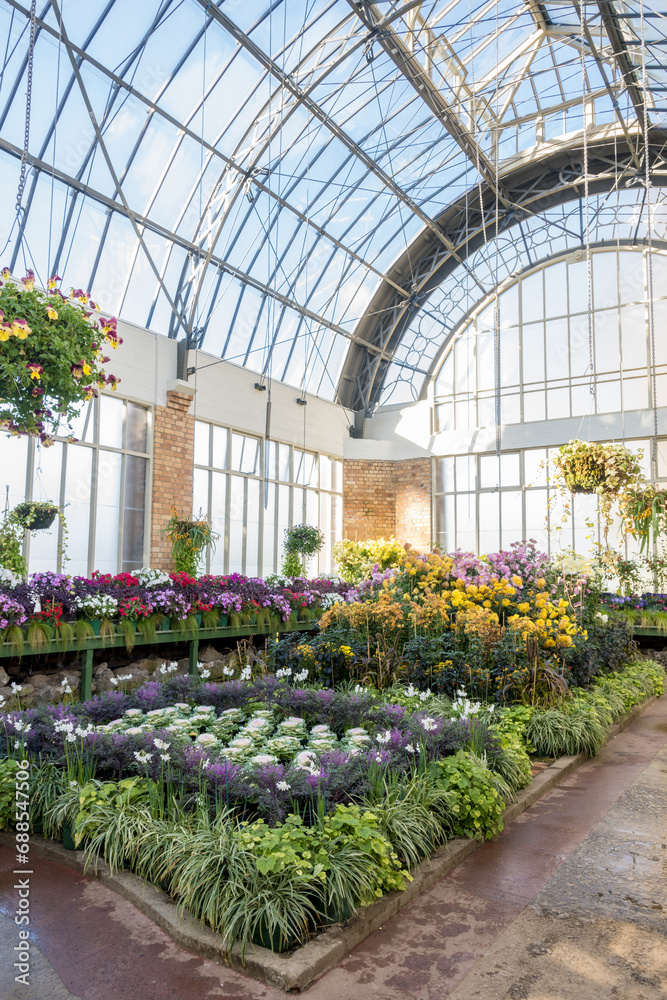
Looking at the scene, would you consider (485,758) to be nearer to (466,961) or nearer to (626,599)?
(466,961)

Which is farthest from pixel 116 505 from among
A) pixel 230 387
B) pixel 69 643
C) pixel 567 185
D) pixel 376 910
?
pixel 567 185

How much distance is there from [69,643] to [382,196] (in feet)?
37.2

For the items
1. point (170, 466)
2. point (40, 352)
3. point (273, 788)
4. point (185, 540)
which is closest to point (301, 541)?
point (185, 540)

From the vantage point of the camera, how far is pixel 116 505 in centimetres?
1049

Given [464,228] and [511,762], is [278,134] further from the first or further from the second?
[511,762]

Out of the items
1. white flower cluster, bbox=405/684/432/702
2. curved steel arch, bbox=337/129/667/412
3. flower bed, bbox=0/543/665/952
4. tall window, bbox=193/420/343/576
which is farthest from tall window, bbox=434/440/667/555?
white flower cluster, bbox=405/684/432/702

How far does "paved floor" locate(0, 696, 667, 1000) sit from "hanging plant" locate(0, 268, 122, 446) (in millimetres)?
2161

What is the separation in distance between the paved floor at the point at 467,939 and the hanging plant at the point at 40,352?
2.16m

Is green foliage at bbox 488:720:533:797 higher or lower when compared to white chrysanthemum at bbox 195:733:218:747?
lower

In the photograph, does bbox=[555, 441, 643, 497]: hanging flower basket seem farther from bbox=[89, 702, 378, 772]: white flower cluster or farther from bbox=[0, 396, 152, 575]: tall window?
bbox=[0, 396, 152, 575]: tall window

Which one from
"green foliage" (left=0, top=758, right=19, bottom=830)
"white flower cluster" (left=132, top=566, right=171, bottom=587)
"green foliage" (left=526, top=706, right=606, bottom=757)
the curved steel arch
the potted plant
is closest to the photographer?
"green foliage" (left=0, top=758, right=19, bottom=830)

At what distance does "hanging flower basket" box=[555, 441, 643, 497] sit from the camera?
782 cm

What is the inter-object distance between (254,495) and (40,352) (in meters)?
9.64

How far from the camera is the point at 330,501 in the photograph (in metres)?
15.4
